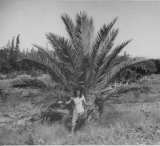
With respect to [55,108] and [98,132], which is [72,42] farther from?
[98,132]

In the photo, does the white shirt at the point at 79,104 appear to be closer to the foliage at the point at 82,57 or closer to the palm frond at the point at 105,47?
the foliage at the point at 82,57

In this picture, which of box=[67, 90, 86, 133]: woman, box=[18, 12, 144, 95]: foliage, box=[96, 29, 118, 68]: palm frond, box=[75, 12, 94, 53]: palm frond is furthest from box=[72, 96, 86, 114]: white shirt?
box=[75, 12, 94, 53]: palm frond

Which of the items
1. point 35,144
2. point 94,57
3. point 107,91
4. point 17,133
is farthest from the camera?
point 107,91

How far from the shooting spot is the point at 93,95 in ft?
27.7

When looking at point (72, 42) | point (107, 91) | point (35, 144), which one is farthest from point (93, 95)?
point (35, 144)

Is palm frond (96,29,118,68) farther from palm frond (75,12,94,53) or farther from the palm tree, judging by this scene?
palm frond (75,12,94,53)

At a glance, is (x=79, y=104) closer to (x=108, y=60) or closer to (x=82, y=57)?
(x=82, y=57)

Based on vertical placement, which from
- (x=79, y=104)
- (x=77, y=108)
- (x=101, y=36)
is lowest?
(x=77, y=108)

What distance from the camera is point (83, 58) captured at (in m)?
7.95

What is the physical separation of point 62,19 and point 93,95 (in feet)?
9.42

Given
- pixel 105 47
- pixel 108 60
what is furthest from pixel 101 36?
pixel 108 60

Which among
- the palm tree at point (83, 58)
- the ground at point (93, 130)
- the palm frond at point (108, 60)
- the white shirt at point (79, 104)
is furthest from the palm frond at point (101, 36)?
the ground at point (93, 130)

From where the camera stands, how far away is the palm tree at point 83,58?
26.1 ft

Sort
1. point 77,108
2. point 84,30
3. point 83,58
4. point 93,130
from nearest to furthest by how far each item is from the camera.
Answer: point 93,130 → point 77,108 → point 83,58 → point 84,30
